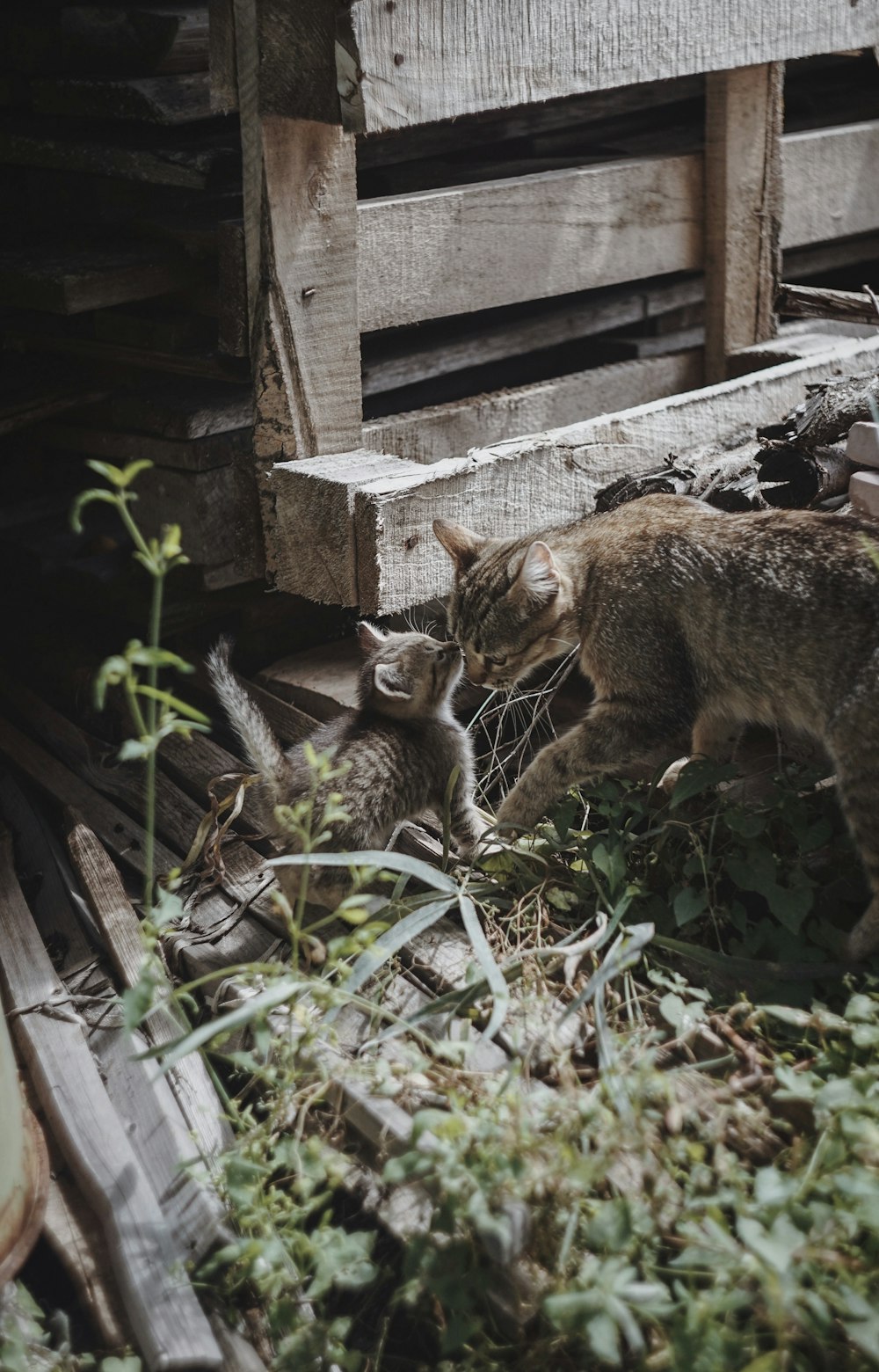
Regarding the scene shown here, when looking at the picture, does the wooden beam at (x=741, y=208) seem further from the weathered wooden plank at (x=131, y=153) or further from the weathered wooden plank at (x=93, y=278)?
the weathered wooden plank at (x=93, y=278)

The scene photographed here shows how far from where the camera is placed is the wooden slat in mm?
4039

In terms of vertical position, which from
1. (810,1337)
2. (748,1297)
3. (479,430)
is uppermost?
(479,430)

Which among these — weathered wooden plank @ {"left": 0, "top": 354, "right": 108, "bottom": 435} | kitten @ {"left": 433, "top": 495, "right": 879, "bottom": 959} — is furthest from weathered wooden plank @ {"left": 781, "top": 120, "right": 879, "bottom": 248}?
weathered wooden plank @ {"left": 0, "top": 354, "right": 108, "bottom": 435}

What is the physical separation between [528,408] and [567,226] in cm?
64

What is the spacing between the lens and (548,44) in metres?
3.88

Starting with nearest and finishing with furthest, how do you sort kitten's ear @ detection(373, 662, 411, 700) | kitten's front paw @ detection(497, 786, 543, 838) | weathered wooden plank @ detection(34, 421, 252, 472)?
kitten's ear @ detection(373, 662, 411, 700) → kitten's front paw @ detection(497, 786, 543, 838) → weathered wooden plank @ detection(34, 421, 252, 472)

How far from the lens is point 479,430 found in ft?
15.0

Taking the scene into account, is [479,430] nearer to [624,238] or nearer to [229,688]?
[624,238]

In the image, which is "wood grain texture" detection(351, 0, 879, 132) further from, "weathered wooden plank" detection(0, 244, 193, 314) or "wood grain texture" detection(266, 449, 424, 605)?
"weathered wooden plank" detection(0, 244, 193, 314)

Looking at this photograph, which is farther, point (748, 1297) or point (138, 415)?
point (138, 415)

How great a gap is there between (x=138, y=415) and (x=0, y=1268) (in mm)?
2930

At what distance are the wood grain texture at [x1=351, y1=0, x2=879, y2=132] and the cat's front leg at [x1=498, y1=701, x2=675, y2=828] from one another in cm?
168

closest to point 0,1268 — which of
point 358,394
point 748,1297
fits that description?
point 748,1297

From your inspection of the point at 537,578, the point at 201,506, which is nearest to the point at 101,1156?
the point at 537,578
